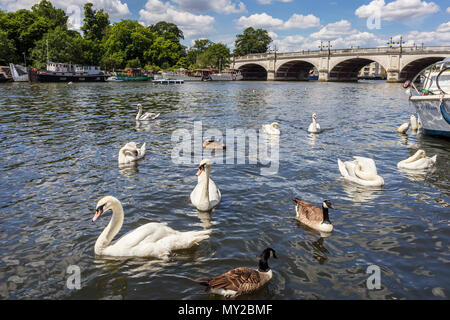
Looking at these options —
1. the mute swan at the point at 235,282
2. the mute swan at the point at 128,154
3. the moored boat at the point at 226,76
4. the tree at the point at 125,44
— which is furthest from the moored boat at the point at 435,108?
the tree at the point at 125,44

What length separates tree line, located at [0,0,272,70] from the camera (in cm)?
7844

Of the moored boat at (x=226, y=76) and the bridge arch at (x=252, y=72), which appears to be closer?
the moored boat at (x=226, y=76)

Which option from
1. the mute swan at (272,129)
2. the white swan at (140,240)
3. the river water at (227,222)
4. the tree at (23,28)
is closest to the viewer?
the river water at (227,222)

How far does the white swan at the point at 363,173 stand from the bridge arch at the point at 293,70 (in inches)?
3855

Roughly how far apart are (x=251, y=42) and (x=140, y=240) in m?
155

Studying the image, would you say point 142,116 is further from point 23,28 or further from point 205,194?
point 23,28

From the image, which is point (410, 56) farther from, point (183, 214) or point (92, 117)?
point (183, 214)

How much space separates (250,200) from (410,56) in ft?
→ 278

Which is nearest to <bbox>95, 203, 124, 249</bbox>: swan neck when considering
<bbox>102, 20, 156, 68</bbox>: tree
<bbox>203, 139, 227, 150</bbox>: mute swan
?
<bbox>203, 139, 227, 150</bbox>: mute swan

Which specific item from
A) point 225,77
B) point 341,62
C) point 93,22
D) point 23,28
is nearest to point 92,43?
point 23,28

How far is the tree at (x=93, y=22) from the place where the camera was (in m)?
105

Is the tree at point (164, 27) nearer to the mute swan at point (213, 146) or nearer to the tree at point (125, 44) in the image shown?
the tree at point (125, 44)

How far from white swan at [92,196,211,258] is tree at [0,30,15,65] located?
82.5m

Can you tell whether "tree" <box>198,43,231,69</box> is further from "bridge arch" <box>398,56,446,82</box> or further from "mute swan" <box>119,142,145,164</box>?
"mute swan" <box>119,142,145,164</box>
